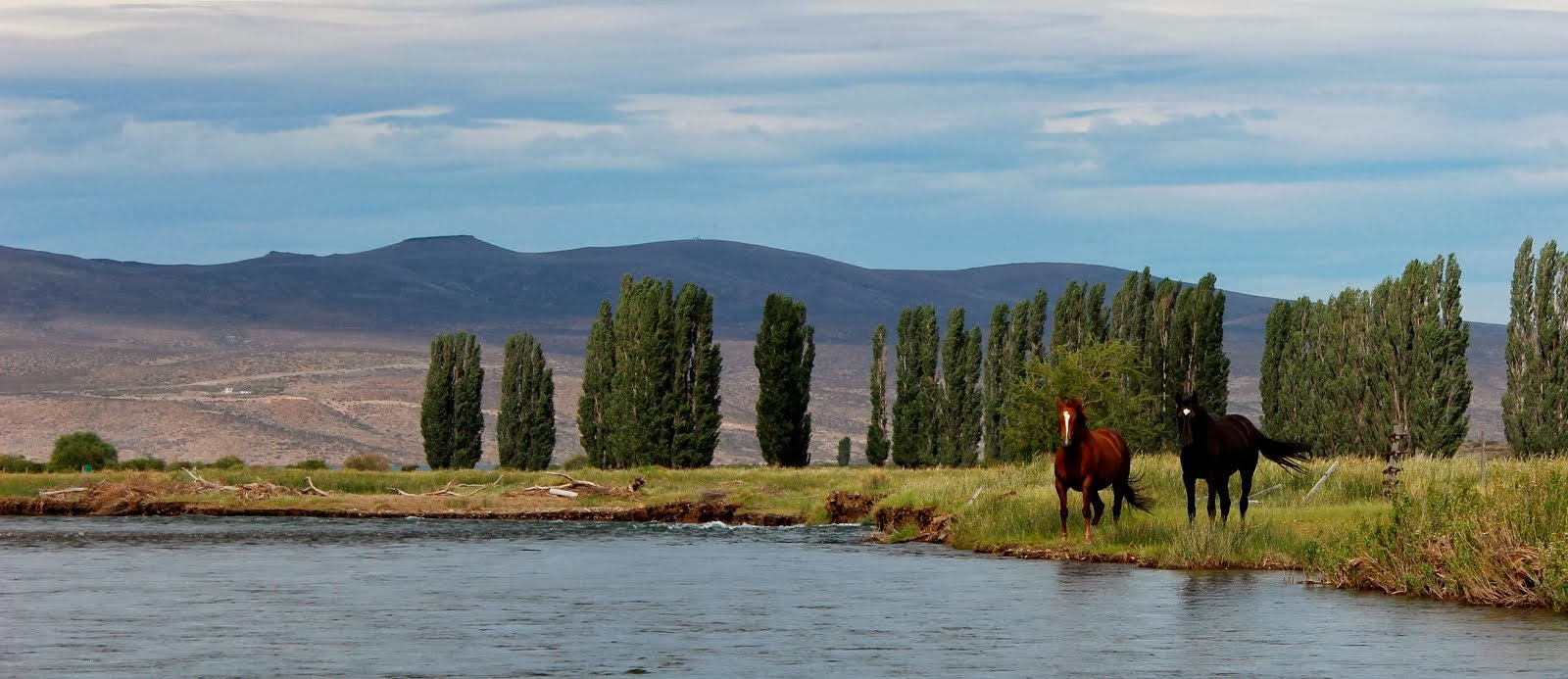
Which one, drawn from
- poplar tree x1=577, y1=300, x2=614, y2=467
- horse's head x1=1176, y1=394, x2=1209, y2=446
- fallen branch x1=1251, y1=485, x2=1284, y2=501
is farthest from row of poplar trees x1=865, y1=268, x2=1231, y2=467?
horse's head x1=1176, y1=394, x2=1209, y2=446

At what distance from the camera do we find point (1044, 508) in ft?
123

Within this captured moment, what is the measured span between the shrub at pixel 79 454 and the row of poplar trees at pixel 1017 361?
35938 mm

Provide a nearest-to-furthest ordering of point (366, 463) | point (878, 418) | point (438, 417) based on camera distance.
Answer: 1. point (878, 418)
2. point (438, 417)
3. point (366, 463)

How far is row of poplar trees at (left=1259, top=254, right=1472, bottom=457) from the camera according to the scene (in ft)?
220

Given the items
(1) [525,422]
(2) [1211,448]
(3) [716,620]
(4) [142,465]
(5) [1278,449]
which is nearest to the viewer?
(3) [716,620]

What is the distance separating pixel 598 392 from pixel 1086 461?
53.4m

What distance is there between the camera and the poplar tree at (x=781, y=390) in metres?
→ 81.4

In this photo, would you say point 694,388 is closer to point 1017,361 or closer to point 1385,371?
point 1017,361

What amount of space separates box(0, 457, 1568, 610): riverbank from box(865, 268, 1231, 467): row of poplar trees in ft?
44.9

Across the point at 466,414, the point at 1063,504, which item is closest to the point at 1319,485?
the point at 1063,504

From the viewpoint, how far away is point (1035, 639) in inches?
A: 824

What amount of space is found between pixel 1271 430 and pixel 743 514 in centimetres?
3442

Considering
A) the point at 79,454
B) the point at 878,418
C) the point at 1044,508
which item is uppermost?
the point at 1044,508

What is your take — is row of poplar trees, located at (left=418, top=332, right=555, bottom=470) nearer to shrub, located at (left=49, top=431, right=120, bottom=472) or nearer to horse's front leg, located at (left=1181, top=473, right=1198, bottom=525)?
shrub, located at (left=49, top=431, right=120, bottom=472)
